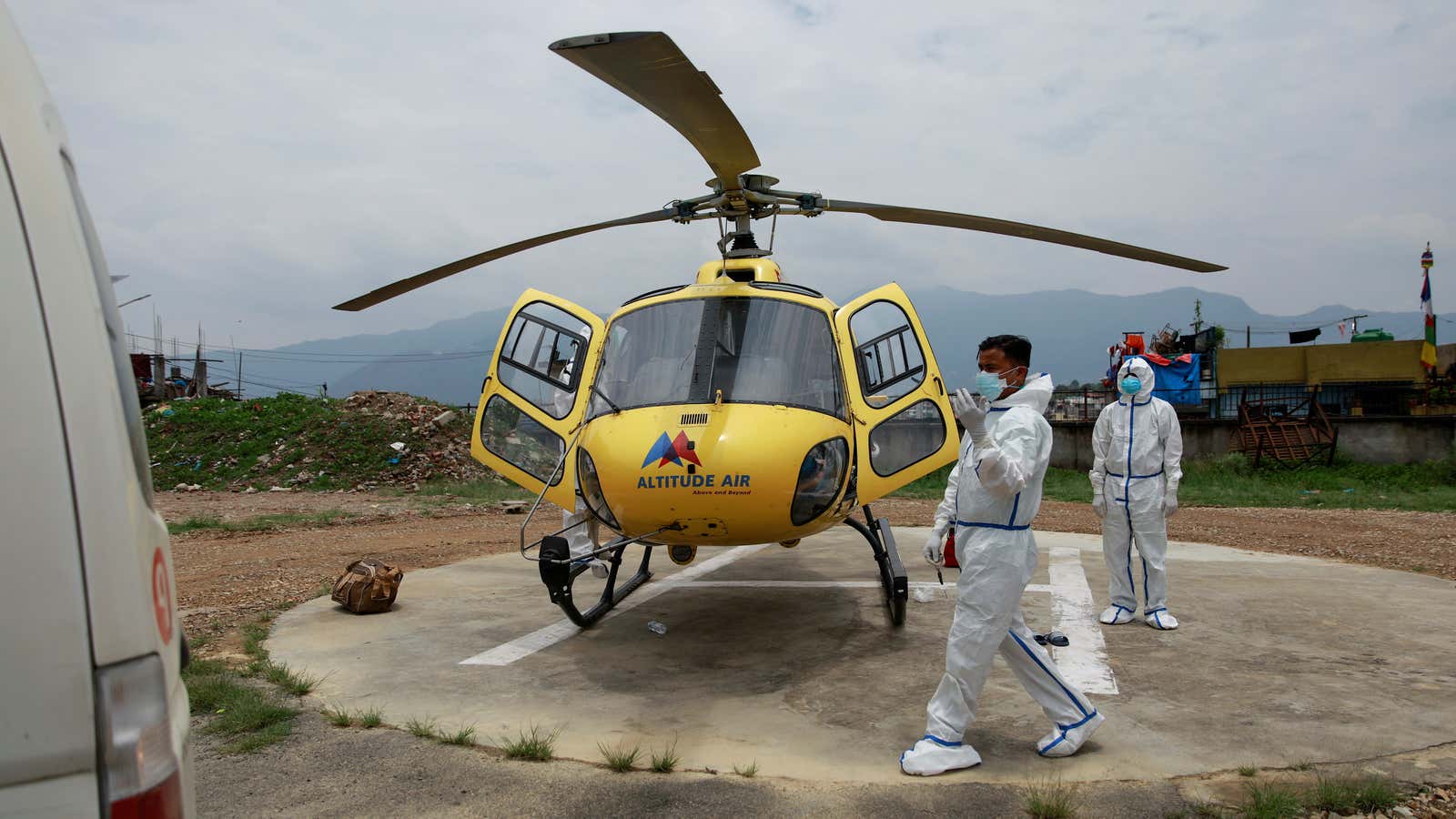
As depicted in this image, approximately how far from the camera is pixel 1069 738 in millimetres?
3623

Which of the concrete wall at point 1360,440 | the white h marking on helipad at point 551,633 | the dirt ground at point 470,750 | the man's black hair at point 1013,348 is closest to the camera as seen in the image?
the dirt ground at point 470,750

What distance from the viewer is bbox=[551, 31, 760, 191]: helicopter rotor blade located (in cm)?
362

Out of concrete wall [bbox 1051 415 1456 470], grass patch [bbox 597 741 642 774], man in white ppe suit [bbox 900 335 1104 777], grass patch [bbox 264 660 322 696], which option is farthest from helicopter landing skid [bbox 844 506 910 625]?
concrete wall [bbox 1051 415 1456 470]

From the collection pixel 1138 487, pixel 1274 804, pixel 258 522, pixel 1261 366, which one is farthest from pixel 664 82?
pixel 1261 366

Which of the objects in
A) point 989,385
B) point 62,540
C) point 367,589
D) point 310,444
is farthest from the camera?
point 310,444

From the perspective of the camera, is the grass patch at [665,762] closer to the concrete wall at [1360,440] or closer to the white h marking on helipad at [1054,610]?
the white h marking on helipad at [1054,610]

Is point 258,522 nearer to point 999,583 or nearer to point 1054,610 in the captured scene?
point 1054,610

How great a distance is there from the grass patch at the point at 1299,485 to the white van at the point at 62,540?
1417cm

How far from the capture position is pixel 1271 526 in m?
11.0

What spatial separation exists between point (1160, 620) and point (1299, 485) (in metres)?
14.3

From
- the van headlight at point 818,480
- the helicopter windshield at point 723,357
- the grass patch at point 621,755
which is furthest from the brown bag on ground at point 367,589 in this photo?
the van headlight at point 818,480

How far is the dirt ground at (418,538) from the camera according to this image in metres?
7.27

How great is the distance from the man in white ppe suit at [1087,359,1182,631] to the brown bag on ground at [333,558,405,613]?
5.07 m

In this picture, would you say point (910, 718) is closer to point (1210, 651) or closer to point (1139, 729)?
point (1139, 729)
